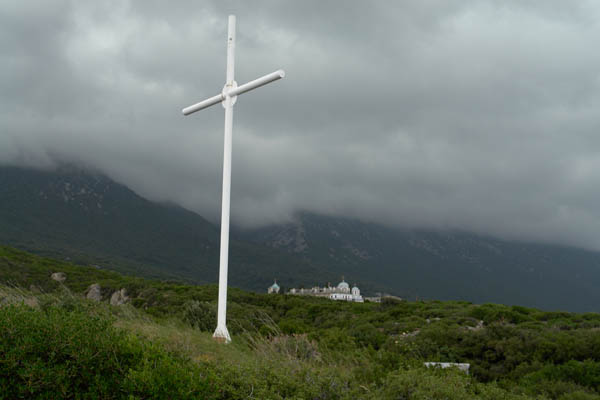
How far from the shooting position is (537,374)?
28.9 ft

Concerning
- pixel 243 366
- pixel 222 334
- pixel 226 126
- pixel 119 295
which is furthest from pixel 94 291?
pixel 243 366

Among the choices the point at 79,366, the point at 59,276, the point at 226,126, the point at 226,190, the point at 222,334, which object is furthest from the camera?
the point at 59,276

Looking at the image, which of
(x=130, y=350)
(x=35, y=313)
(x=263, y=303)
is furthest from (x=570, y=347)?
(x=263, y=303)

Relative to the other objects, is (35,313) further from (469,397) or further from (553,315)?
(553,315)

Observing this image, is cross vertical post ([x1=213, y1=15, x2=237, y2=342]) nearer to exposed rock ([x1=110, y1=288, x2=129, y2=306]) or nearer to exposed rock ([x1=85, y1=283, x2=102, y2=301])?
exposed rock ([x1=110, y1=288, x2=129, y2=306])

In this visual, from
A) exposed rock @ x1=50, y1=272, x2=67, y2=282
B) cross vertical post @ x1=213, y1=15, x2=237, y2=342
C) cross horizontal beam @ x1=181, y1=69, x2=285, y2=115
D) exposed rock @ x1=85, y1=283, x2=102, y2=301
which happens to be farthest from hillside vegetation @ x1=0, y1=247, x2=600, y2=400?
exposed rock @ x1=50, y1=272, x2=67, y2=282

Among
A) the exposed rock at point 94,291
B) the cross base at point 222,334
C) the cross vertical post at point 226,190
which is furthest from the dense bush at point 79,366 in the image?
the exposed rock at point 94,291

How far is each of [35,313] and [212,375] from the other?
2.16 metres

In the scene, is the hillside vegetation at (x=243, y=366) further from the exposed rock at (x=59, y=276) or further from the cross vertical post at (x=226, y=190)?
the exposed rock at (x=59, y=276)

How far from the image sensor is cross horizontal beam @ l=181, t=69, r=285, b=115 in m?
10.8

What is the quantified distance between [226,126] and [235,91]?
88 centimetres

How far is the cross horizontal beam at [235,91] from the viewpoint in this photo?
10.8 metres

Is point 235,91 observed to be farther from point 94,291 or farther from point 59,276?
point 59,276

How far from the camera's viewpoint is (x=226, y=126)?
39.4 ft
